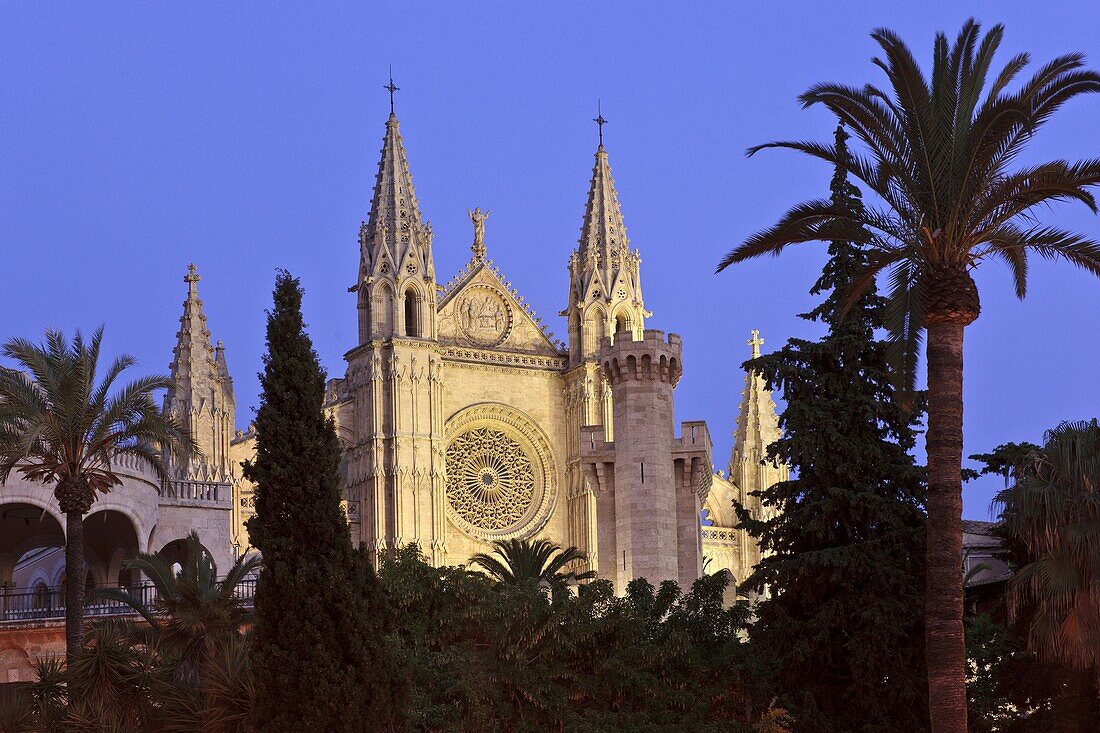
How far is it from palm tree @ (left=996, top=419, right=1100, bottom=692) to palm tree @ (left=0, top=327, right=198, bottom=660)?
1311 cm

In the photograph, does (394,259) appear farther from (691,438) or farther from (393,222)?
(691,438)

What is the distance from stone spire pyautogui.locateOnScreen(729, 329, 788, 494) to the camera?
59656mm

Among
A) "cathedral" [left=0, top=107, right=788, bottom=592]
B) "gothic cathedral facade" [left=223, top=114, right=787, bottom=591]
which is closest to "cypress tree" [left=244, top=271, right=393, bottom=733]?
"cathedral" [left=0, top=107, right=788, bottom=592]

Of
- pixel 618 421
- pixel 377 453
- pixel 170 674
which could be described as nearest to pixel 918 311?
pixel 170 674

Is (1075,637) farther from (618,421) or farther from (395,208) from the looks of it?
(395,208)

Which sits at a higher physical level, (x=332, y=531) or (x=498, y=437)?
(x=498, y=437)

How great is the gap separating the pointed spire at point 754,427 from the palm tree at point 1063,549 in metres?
32.4

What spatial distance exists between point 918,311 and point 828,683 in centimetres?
756

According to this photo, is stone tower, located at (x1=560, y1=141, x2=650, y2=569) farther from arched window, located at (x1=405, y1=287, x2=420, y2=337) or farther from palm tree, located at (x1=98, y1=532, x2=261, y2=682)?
palm tree, located at (x1=98, y1=532, x2=261, y2=682)

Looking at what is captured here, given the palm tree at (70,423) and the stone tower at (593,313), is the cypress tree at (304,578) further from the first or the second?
the stone tower at (593,313)

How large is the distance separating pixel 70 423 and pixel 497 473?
29.0 m

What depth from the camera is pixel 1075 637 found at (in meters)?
26.0

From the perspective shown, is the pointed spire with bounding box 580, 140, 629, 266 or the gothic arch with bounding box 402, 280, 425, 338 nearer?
the gothic arch with bounding box 402, 280, 425, 338

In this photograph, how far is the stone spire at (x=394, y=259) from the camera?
5341cm
